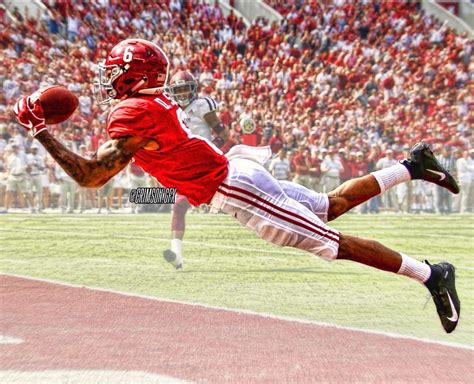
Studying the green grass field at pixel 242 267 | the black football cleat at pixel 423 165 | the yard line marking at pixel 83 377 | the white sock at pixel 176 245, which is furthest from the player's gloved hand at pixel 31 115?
the white sock at pixel 176 245

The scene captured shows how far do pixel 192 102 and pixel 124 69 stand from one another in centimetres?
344

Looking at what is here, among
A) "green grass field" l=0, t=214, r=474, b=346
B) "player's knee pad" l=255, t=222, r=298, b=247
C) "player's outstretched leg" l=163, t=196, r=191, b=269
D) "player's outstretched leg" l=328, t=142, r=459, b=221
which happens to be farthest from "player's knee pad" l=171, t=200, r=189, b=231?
"player's knee pad" l=255, t=222, r=298, b=247

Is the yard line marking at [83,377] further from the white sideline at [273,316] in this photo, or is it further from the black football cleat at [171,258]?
the black football cleat at [171,258]

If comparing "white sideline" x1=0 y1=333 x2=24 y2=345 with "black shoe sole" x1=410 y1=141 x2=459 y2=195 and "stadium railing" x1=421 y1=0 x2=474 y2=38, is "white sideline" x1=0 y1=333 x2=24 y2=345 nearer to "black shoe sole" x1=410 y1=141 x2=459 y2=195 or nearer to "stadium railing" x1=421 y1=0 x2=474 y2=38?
"black shoe sole" x1=410 y1=141 x2=459 y2=195

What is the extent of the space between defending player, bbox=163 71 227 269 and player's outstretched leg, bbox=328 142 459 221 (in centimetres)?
273

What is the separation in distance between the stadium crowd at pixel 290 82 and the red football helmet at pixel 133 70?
7.89 m

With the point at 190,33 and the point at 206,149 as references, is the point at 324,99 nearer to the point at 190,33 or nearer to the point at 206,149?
the point at 190,33

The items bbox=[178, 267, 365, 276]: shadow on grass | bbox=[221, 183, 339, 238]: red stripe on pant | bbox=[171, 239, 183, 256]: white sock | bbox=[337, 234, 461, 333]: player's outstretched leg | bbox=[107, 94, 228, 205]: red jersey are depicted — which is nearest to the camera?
bbox=[107, 94, 228, 205]: red jersey

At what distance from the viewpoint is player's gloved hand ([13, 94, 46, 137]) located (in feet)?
10.3

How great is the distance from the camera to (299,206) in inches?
143

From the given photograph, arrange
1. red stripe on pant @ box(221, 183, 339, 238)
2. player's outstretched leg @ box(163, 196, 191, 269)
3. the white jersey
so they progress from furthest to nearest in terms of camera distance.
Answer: the white jersey → player's outstretched leg @ box(163, 196, 191, 269) → red stripe on pant @ box(221, 183, 339, 238)

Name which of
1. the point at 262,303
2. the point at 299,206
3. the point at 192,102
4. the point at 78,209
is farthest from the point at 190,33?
the point at 299,206

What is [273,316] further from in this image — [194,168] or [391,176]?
[194,168]

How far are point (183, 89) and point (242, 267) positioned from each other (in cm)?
171
